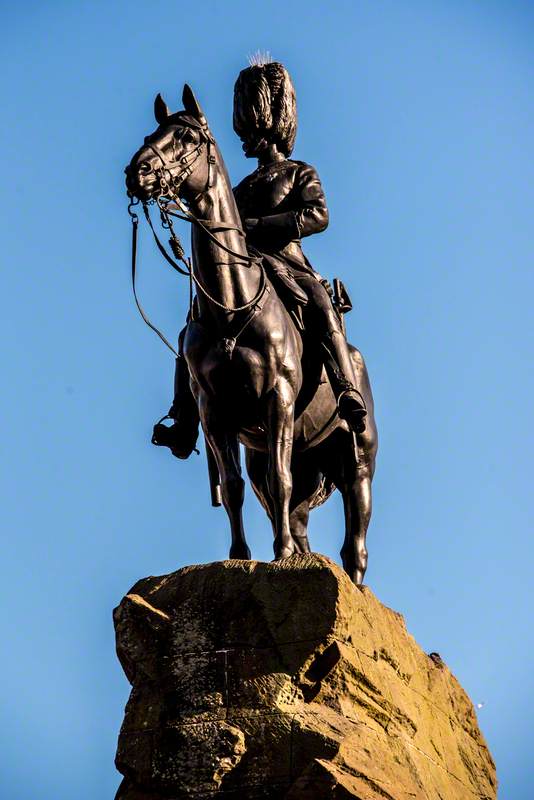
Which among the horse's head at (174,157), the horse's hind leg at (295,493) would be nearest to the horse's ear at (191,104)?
the horse's head at (174,157)

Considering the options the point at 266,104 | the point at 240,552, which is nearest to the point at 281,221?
the point at 266,104

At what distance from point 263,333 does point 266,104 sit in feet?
10.5

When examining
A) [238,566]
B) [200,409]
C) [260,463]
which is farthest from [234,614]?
[260,463]

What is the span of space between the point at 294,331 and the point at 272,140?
256 centimetres

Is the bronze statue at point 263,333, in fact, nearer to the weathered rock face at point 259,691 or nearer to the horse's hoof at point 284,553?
the horse's hoof at point 284,553

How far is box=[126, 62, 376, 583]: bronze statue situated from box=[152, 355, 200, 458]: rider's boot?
0.01 meters

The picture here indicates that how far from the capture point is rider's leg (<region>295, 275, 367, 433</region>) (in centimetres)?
1489

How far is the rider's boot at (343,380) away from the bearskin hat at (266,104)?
2.48 m

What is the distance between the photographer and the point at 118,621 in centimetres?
1311

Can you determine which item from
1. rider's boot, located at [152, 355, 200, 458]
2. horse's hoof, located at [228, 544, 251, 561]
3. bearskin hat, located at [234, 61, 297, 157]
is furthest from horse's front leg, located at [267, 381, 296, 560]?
bearskin hat, located at [234, 61, 297, 157]

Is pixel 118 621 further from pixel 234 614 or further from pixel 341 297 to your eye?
pixel 341 297

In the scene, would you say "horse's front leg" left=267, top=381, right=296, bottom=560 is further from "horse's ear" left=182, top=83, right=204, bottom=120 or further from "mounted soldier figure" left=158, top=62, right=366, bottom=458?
"horse's ear" left=182, top=83, right=204, bottom=120

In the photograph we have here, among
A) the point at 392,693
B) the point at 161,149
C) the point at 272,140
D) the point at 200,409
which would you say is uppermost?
the point at 272,140

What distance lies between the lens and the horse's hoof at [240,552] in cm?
1401
